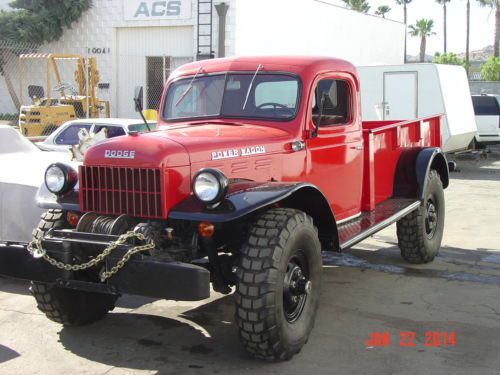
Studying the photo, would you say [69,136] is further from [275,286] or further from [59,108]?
[275,286]

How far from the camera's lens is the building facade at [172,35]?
65.7 feet

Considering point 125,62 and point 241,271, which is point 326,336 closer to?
point 241,271

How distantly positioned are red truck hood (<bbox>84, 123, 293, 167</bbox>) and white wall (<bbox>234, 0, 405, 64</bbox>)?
15.4 meters

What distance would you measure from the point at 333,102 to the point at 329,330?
195cm

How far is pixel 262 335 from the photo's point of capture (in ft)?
13.0

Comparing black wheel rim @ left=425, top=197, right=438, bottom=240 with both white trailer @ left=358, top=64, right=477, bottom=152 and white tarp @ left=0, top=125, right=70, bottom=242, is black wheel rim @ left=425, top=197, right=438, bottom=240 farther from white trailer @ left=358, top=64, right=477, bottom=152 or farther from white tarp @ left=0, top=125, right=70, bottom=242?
white trailer @ left=358, top=64, right=477, bottom=152

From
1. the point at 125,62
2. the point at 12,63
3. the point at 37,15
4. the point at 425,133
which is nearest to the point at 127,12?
the point at 125,62

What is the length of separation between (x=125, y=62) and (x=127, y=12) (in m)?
1.64

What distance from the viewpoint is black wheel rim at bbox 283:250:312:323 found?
4.23 metres

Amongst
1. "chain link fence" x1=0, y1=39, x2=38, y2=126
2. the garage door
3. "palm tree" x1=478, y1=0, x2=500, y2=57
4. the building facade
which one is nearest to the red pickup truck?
the building facade

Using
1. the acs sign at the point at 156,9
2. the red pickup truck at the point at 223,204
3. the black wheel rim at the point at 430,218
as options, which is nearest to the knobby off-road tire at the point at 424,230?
the black wheel rim at the point at 430,218

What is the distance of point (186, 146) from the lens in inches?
167
